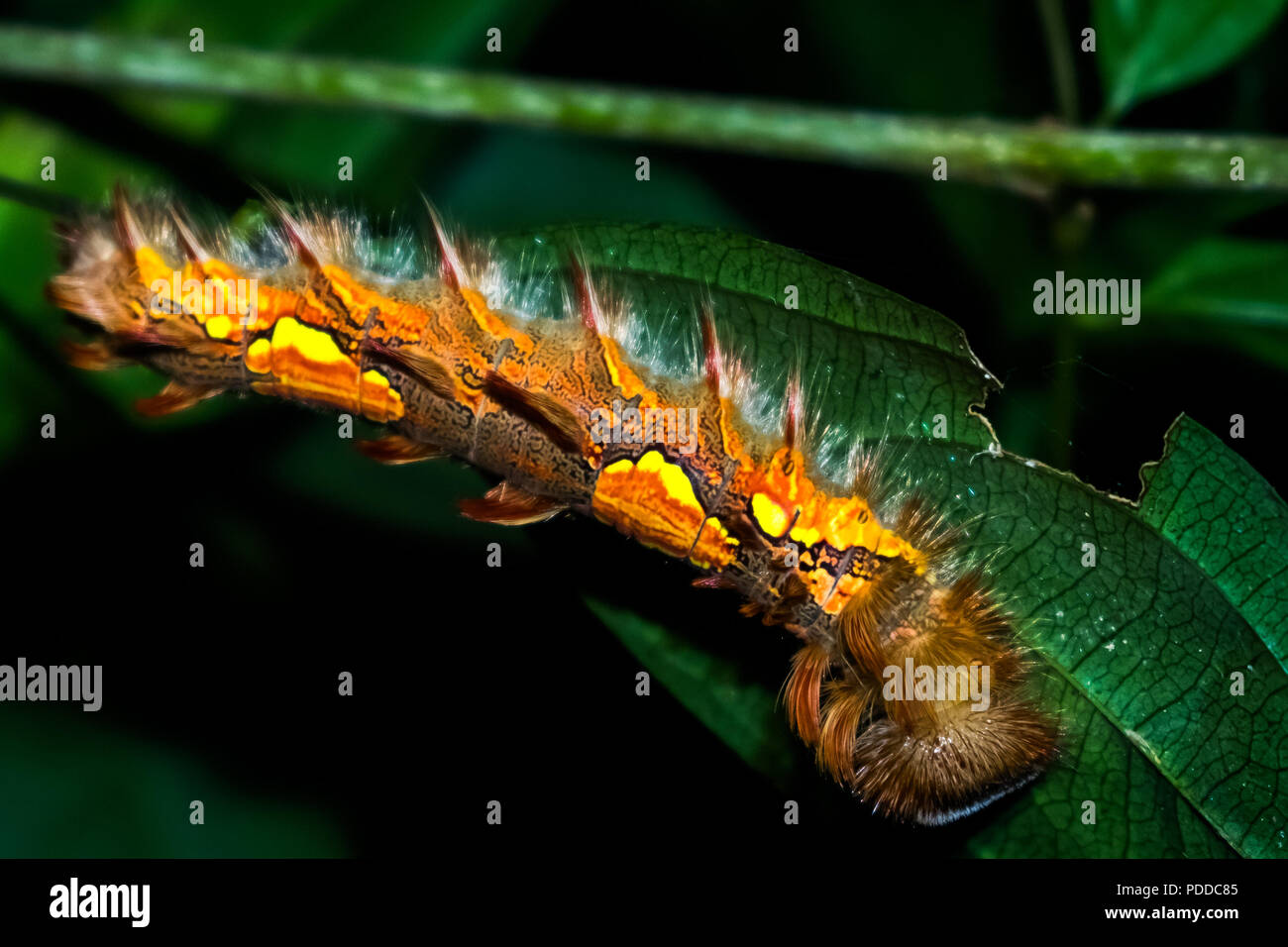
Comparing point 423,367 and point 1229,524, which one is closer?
point 1229,524

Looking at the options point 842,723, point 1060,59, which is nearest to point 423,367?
point 842,723

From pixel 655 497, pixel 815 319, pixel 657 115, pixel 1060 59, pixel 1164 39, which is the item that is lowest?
pixel 655 497

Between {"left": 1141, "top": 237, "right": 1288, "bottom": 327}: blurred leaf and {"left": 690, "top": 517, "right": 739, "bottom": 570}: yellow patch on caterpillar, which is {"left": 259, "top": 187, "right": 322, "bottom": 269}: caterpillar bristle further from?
{"left": 1141, "top": 237, "right": 1288, "bottom": 327}: blurred leaf

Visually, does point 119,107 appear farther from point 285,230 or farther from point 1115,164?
point 1115,164

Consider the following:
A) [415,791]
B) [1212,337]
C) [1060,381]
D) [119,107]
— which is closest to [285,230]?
[119,107]

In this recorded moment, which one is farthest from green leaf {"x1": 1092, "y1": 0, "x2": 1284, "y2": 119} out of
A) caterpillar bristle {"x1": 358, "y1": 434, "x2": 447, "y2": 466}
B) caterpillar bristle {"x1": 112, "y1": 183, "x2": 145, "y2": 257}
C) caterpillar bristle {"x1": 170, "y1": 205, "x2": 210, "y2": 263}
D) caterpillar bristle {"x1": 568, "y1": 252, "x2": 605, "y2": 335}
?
caterpillar bristle {"x1": 112, "y1": 183, "x2": 145, "y2": 257}

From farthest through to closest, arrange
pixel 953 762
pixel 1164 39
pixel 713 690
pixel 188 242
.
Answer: pixel 1164 39
pixel 188 242
pixel 713 690
pixel 953 762

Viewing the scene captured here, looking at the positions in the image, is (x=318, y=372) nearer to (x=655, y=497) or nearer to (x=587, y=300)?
(x=587, y=300)
